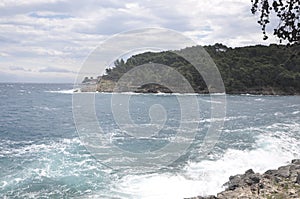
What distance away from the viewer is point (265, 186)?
10617 mm

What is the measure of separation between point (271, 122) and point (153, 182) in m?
20.3

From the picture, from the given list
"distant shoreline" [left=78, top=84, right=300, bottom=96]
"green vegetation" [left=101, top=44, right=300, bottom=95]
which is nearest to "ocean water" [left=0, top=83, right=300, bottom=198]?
"green vegetation" [left=101, top=44, right=300, bottom=95]

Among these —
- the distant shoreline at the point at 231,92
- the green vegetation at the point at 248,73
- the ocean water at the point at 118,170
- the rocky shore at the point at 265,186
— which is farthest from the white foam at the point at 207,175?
the distant shoreline at the point at 231,92

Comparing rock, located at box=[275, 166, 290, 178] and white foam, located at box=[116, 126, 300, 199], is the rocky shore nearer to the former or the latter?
rock, located at box=[275, 166, 290, 178]

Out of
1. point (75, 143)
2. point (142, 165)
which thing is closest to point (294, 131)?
point (142, 165)

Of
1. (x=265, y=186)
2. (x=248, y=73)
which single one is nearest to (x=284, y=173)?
(x=265, y=186)

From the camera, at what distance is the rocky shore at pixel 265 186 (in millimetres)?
9703

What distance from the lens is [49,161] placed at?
643 inches

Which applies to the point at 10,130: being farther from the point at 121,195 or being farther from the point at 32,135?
the point at 121,195

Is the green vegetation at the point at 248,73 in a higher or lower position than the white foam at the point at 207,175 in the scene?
higher

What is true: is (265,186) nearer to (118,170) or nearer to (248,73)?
(118,170)

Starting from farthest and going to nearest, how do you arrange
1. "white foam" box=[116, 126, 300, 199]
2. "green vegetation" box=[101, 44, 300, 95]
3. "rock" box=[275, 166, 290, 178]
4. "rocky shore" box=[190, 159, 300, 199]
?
"green vegetation" box=[101, 44, 300, 95]
"white foam" box=[116, 126, 300, 199]
"rock" box=[275, 166, 290, 178]
"rocky shore" box=[190, 159, 300, 199]

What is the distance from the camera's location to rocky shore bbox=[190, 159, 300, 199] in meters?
9.70

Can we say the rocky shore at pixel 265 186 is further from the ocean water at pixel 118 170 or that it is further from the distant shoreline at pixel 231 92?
the distant shoreline at pixel 231 92
